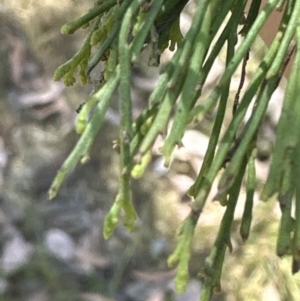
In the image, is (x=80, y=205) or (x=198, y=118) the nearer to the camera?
(x=198, y=118)

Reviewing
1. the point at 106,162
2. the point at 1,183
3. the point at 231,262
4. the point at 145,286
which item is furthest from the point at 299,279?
the point at 1,183

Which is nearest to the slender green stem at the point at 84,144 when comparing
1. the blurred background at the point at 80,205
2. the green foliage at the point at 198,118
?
the green foliage at the point at 198,118

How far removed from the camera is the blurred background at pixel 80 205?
2.69ft

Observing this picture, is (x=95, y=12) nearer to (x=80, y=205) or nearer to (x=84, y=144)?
(x=84, y=144)

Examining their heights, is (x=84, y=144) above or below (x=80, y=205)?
below

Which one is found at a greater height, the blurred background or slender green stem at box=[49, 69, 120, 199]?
the blurred background

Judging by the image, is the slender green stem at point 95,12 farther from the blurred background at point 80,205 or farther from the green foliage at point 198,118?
the blurred background at point 80,205

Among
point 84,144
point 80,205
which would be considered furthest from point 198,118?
point 80,205

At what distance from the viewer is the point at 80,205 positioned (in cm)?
88

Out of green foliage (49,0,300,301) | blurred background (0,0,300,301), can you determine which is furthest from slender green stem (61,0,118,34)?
blurred background (0,0,300,301)

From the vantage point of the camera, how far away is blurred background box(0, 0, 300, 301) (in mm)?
821

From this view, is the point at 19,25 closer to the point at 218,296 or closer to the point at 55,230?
the point at 55,230

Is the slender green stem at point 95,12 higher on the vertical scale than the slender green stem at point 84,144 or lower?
higher

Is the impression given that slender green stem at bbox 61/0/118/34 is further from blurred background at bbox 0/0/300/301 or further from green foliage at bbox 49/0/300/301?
blurred background at bbox 0/0/300/301
